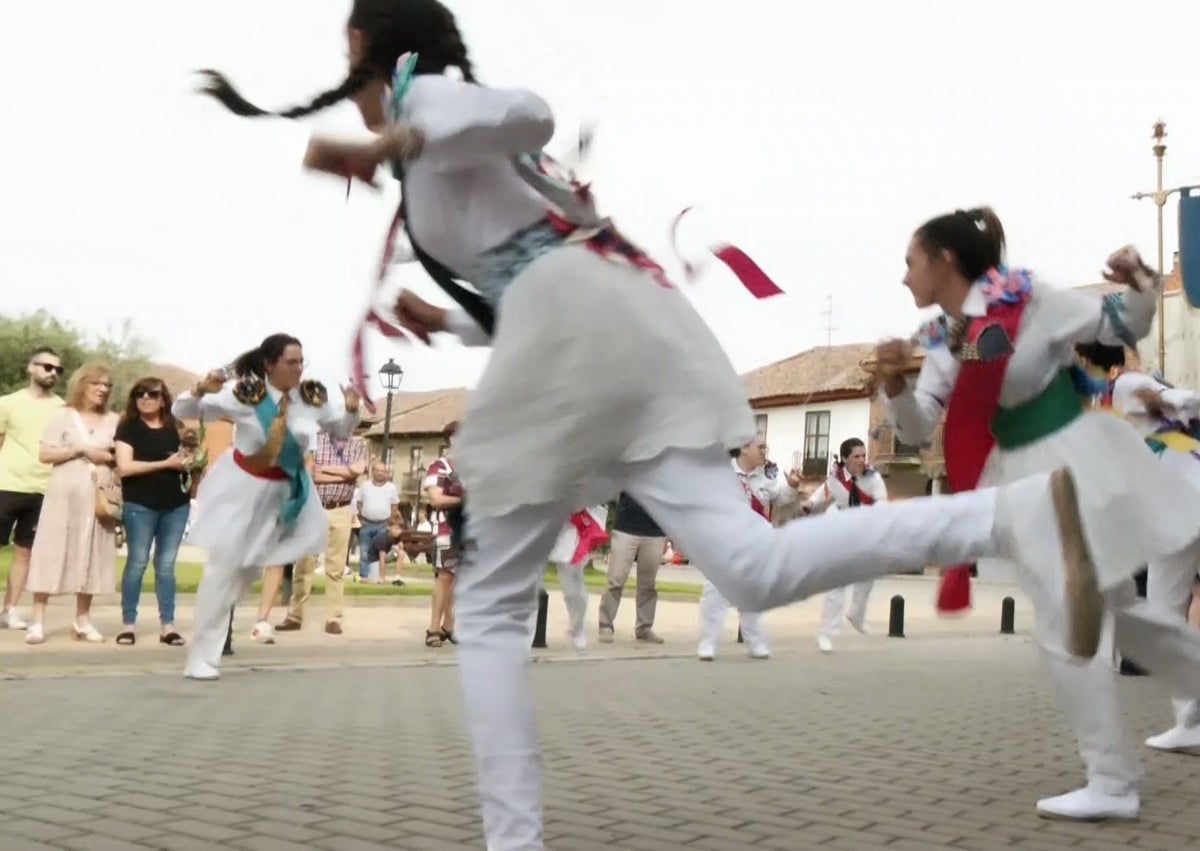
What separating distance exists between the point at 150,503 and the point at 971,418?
639 cm

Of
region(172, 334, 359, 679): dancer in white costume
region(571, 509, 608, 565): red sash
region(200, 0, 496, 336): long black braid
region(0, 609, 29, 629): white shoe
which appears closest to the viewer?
region(200, 0, 496, 336): long black braid

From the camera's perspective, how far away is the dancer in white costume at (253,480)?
7.36 meters

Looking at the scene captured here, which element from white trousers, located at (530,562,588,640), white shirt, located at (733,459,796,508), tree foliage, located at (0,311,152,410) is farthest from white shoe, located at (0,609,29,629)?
tree foliage, located at (0,311,152,410)

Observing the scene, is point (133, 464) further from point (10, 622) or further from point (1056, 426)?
point (1056, 426)

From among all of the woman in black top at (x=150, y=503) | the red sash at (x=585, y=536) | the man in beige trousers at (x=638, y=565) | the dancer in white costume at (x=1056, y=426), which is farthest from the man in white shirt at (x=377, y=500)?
→ the dancer in white costume at (x=1056, y=426)

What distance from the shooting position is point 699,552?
9.27 ft

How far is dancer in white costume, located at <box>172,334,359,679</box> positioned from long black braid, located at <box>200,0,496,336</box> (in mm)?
4325

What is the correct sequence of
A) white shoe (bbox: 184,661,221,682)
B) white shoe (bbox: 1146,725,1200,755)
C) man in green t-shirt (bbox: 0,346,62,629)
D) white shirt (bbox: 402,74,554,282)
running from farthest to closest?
1. man in green t-shirt (bbox: 0,346,62,629)
2. white shoe (bbox: 184,661,221,682)
3. white shoe (bbox: 1146,725,1200,755)
4. white shirt (bbox: 402,74,554,282)

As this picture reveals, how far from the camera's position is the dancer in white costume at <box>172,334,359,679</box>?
7.36 m

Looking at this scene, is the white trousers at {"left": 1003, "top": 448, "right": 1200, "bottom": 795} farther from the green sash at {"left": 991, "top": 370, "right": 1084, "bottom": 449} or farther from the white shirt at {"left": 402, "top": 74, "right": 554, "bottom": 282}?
the white shirt at {"left": 402, "top": 74, "right": 554, "bottom": 282}

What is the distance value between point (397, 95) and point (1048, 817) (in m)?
2.91

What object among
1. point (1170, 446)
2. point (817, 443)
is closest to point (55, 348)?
point (817, 443)

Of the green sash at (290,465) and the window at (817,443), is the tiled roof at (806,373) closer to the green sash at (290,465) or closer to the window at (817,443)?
the window at (817,443)

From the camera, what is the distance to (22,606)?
11812 mm
